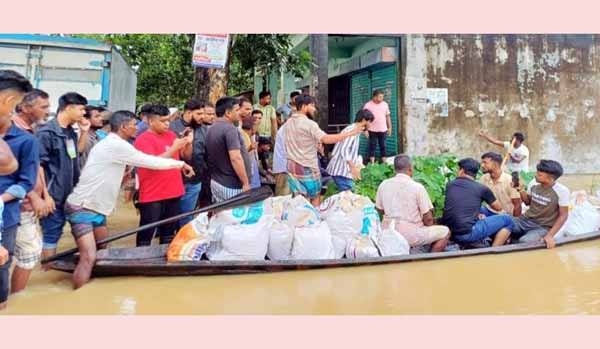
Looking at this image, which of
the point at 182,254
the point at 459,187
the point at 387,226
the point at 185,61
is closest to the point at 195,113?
the point at 182,254

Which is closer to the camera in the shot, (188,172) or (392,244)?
(392,244)

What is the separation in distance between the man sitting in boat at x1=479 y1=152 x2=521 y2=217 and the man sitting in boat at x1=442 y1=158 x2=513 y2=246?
406 millimetres

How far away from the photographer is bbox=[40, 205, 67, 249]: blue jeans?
3.99 meters

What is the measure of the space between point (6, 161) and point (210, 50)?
372 centimetres

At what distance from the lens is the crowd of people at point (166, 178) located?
323 cm

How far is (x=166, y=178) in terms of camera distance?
4.62 meters

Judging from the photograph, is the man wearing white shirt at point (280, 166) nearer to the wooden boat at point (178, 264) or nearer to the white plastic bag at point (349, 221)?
the white plastic bag at point (349, 221)

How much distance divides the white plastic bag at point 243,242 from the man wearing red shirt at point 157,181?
0.86 meters

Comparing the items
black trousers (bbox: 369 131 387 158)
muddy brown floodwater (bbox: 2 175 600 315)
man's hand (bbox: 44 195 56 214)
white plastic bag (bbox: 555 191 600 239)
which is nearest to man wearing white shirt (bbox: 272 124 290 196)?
muddy brown floodwater (bbox: 2 175 600 315)

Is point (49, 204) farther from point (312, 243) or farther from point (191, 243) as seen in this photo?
point (312, 243)

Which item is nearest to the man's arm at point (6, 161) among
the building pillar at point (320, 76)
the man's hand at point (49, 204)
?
the man's hand at point (49, 204)

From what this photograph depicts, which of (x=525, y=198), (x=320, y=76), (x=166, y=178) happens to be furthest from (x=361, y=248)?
(x=320, y=76)

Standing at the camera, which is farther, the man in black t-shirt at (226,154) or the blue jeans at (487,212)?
the blue jeans at (487,212)

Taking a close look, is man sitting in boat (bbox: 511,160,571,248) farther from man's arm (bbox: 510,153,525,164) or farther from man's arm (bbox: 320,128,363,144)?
man's arm (bbox: 510,153,525,164)
